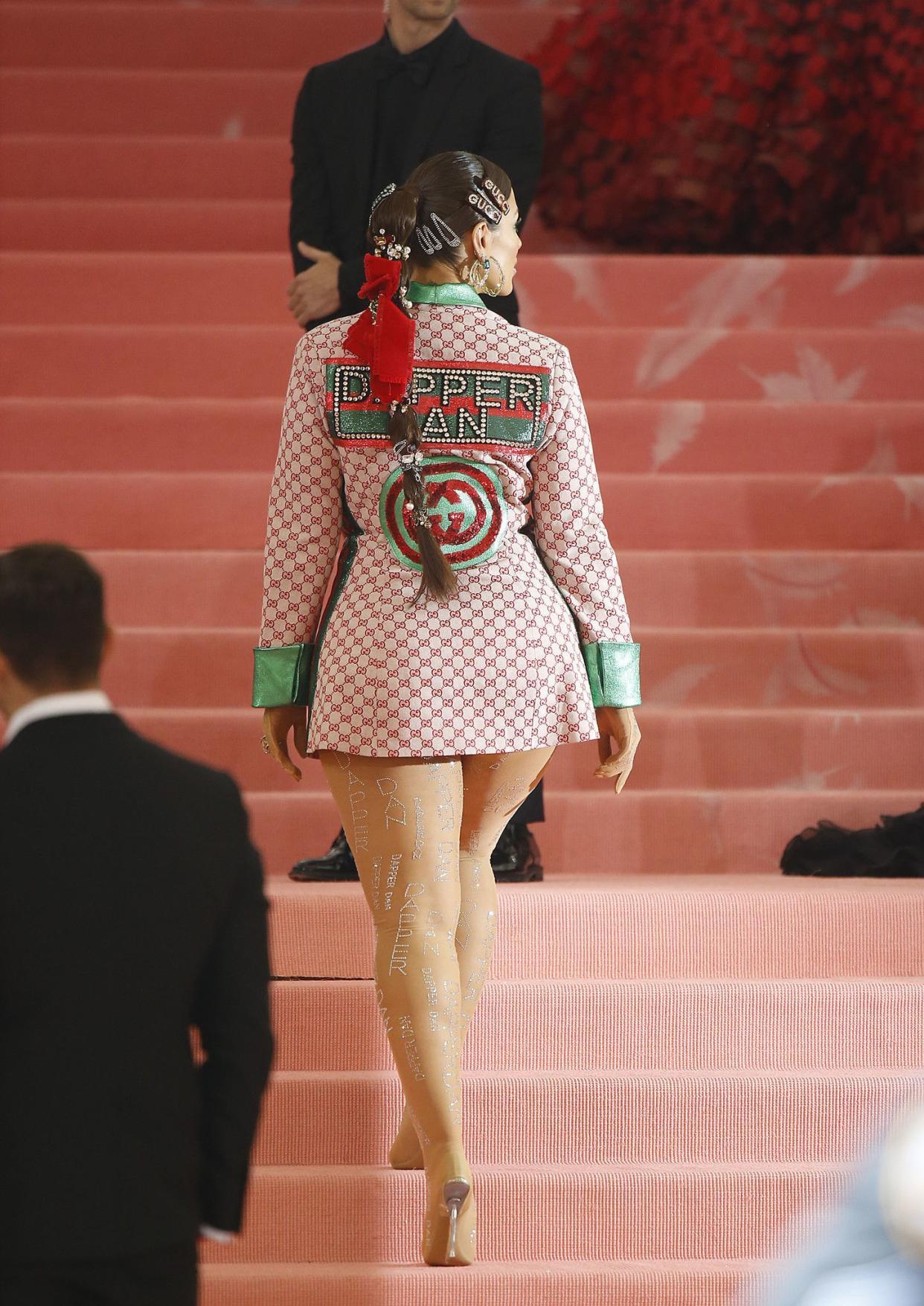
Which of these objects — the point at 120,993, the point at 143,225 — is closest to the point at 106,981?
the point at 120,993

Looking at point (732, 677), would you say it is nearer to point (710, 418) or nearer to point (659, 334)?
point (710, 418)

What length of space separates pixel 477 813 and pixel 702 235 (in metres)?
3.46

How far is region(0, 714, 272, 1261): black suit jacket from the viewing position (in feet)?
4.67

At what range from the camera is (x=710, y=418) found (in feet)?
15.2

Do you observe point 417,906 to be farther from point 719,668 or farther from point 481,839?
point 719,668

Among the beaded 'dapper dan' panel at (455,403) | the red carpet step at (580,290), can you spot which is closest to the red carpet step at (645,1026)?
the beaded 'dapper dan' panel at (455,403)

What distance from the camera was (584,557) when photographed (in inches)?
90.0

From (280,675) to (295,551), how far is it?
0.53 feet

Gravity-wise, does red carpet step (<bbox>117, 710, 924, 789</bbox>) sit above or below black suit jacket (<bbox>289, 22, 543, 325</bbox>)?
below

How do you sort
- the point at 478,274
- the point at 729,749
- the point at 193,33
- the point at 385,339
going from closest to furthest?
the point at 385,339
the point at 478,274
the point at 729,749
the point at 193,33

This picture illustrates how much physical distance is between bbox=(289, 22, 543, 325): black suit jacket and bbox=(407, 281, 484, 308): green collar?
2.89 feet

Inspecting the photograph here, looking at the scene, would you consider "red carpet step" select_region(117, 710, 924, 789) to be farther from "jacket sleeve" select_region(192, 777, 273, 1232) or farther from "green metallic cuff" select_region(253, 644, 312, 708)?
"jacket sleeve" select_region(192, 777, 273, 1232)

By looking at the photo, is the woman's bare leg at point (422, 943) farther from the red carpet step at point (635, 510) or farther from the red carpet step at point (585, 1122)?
the red carpet step at point (635, 510)

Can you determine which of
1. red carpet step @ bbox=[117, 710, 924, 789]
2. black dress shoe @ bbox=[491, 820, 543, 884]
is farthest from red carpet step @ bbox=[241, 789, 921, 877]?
black dress shoe @ bbox=[491, 820, 543, 884]
